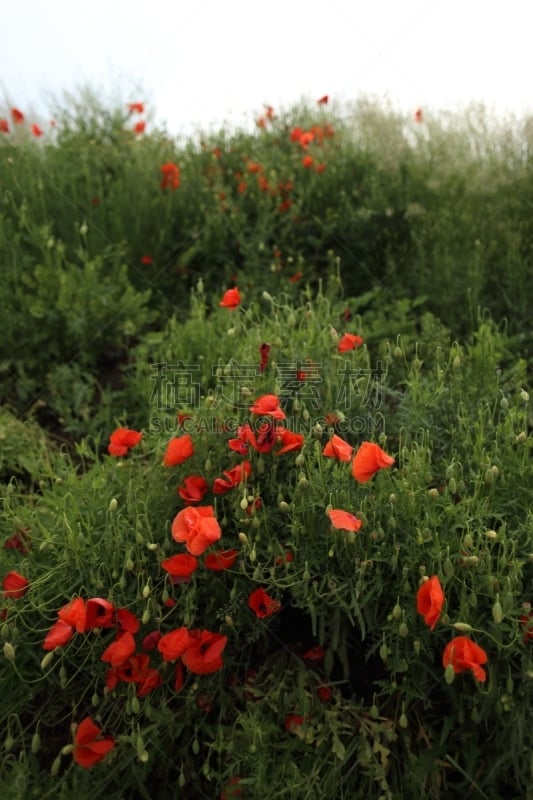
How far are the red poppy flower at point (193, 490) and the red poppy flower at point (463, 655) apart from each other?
772 millimetres

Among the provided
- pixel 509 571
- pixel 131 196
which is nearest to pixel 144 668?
pixel 509 571

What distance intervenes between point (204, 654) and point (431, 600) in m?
0.60

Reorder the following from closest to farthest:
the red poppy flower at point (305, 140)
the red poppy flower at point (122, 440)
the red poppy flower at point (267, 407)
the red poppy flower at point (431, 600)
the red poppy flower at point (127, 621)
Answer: the red poppy flower at point (431, 600) < the red poppy flower at point (127, 621) < the red poppy flower at point (267, 407) < the red poppy flower at point (122, 440) < the red poppy flower at point (305, 140)

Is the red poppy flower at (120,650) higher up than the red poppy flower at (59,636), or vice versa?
the red poppy flower at (59,636)

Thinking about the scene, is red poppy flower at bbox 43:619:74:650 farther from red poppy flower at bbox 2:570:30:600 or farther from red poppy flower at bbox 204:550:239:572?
red poppy flower at bbox 204:550:239:572

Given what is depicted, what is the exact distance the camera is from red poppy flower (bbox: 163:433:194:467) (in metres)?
2.30

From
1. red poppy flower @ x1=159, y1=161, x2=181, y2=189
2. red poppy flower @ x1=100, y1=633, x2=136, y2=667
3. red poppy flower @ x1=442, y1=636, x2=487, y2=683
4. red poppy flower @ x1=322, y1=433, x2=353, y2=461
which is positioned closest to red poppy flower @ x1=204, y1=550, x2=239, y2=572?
red poppy flower @ x1=100, y1=633, x2=136, y2=667

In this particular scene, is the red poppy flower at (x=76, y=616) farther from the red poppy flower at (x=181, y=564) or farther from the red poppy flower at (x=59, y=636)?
the red poppy flower at (x=181, y=564)

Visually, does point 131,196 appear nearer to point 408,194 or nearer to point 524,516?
point 408,194

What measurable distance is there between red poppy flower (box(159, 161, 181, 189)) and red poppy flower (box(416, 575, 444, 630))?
3.54 metres

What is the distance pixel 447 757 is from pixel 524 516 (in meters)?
0.66

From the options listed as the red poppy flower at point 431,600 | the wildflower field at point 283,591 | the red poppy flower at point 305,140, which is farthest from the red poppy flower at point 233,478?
the red poppy flower at point 305,140

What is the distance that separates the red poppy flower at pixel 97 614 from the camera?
81.8 inches

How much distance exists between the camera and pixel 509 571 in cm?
211
